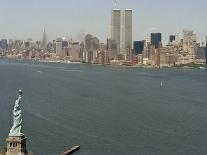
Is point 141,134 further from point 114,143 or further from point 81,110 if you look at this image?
point 81,110

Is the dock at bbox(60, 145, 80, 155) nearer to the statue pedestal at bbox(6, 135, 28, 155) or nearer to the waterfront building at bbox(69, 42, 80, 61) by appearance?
the statue pedestal at bbox(6, 135, 28, 155)

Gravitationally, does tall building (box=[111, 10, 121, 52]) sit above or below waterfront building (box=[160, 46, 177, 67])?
above

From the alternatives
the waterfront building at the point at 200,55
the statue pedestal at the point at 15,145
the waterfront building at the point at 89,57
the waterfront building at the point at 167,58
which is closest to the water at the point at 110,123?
the statue pedestal at the point at 15,145

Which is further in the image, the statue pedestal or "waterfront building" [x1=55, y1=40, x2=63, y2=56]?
"waterfront building" [x1=55, y1=40, x2=63, y2=56]

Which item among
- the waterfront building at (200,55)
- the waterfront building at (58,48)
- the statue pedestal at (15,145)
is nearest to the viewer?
the statue pedestal at (15,145)

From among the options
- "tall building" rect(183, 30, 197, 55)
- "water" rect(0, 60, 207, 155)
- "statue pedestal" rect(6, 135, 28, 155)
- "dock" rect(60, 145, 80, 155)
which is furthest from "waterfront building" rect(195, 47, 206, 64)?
"statue pedestal" rect(6, 135, 28, 155)

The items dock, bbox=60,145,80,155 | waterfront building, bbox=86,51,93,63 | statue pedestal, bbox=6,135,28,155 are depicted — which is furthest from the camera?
waterfront building, bbox=86,51,93,63

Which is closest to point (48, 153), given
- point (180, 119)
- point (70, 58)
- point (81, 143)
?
point (81, 143)

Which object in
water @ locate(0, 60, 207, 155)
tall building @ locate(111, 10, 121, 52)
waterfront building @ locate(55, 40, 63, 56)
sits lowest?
water @ locate(0, 60, 207, 155)

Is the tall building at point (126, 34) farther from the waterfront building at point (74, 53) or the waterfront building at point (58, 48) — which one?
the waterfront building at point (58, 48)
